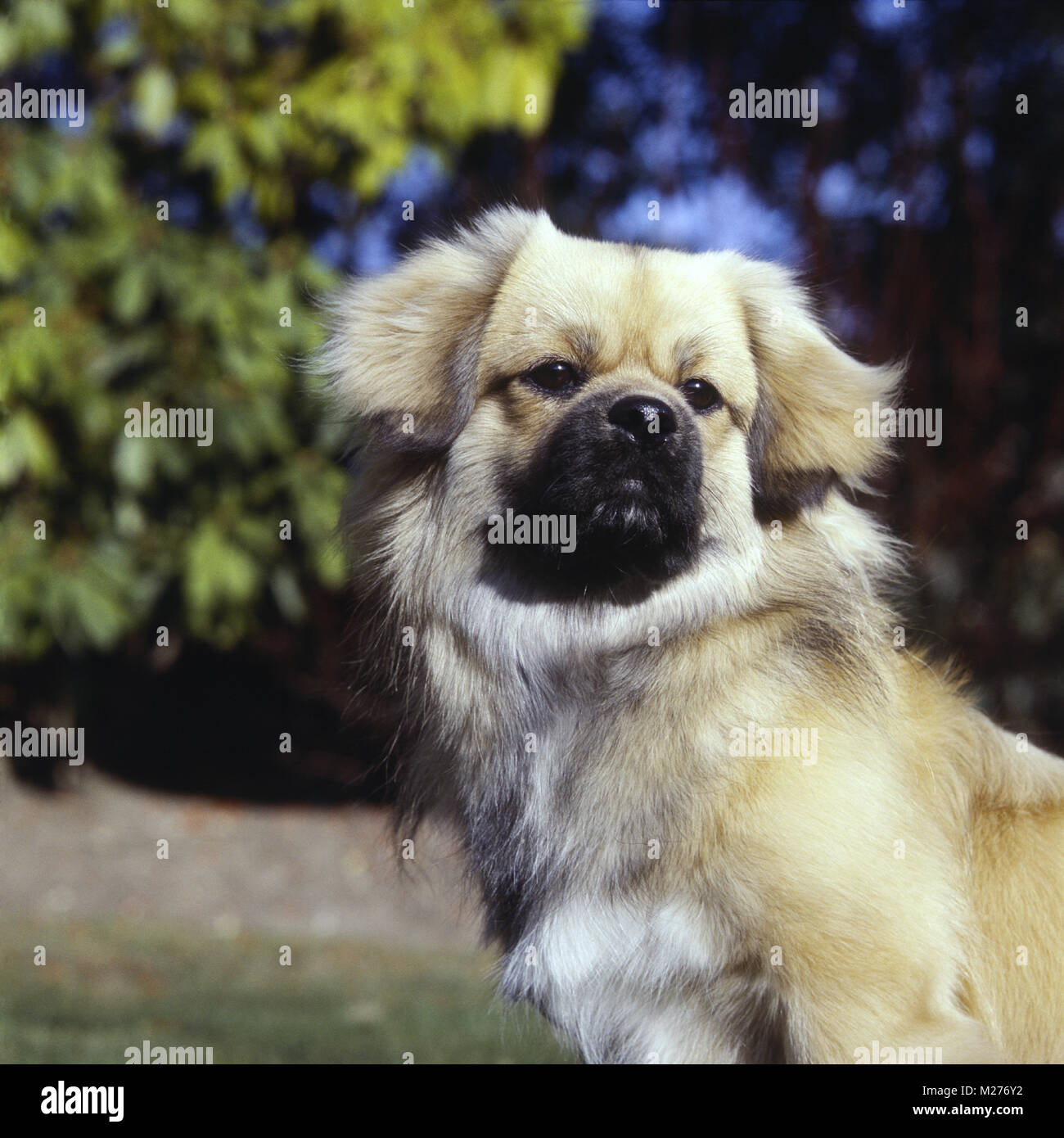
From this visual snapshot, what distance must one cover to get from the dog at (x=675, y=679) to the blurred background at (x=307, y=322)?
280 cm

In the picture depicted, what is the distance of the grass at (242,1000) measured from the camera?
4.24 meters

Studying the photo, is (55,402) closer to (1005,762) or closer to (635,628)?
(635,628)

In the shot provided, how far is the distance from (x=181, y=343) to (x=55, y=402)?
0.73 m

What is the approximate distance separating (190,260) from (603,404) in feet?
13.7

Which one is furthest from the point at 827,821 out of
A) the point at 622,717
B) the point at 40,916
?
the point at 40,916

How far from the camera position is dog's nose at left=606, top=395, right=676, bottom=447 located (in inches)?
108

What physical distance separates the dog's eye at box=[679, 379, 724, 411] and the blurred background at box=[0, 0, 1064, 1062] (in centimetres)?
307

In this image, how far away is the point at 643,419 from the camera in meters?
2.74
